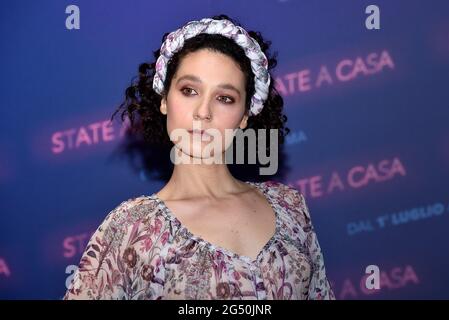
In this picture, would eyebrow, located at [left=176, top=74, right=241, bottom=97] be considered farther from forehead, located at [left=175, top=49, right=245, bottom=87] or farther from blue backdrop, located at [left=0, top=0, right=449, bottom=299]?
blue backdrop, located at [left=0, top=0, right=449, bottom=299]

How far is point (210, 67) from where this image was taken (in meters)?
2.14

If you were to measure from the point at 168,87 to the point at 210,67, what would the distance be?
0.19 m

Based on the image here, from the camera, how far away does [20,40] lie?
3068mm

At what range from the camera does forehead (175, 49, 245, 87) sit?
7.00 feet

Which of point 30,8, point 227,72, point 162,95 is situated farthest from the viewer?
point 30,8

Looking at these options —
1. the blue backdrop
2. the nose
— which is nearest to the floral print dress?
the nose

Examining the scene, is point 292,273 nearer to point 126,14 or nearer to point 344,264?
point 344,264

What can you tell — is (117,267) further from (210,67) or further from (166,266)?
(210,67)

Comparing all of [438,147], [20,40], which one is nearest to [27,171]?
[20,40]

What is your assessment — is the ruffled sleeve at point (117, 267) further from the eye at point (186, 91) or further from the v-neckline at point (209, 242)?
the eye at point (186, 91)

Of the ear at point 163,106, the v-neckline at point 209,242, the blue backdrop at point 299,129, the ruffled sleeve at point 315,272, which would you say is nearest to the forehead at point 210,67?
the ear at point 163,106

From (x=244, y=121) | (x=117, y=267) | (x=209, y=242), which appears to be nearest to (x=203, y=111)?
(x=244, y=121)

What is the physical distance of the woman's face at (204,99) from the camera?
2123 millimetres
